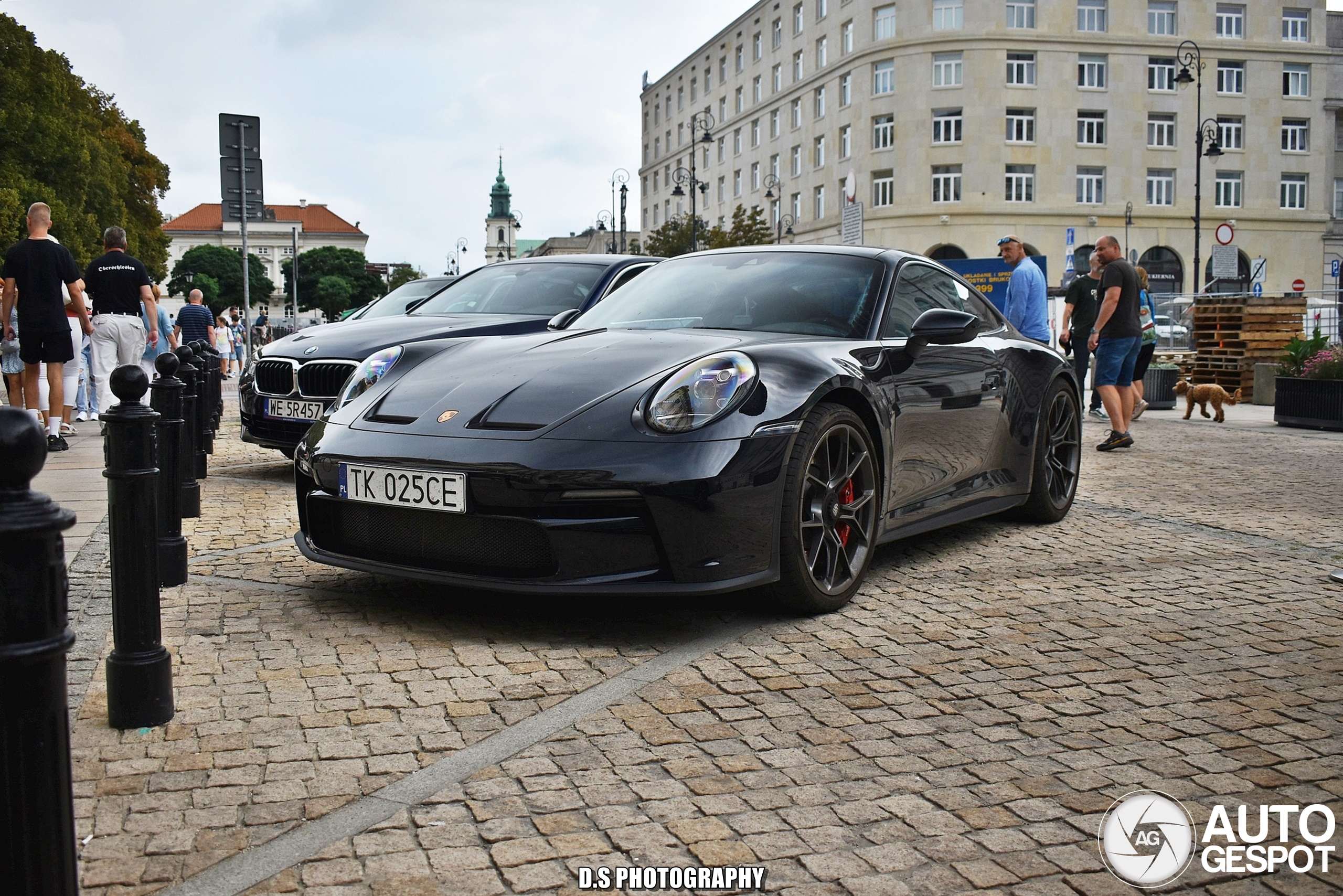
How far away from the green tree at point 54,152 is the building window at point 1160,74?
4394 cm

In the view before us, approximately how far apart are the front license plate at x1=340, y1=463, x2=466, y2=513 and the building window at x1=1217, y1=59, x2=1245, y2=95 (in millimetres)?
60123

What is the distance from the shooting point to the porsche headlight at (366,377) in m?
4.59

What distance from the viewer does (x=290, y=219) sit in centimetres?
15888

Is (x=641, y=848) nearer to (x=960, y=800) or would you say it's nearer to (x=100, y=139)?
(x=960, y=800)

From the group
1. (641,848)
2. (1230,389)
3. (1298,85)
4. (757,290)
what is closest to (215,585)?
(757,290)

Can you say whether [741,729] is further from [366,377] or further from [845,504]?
[366,377]

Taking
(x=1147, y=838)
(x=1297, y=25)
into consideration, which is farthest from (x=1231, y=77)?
(x=1147, y=838)

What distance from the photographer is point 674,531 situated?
364cm

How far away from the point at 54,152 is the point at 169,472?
39.9m

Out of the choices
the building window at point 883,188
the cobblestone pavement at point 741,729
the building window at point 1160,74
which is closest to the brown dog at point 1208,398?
the cobblestone pavement at point 741,729

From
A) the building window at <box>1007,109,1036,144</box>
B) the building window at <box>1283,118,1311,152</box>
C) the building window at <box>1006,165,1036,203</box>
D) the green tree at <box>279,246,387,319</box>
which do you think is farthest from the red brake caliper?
the green tree at <box>279,246,387,319</box>

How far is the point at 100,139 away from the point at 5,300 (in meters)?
42.2

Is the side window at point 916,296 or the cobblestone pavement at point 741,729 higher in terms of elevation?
the side window at point 916,296

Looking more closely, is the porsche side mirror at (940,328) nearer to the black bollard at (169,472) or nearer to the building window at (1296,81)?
the black bollard at (169,472)
